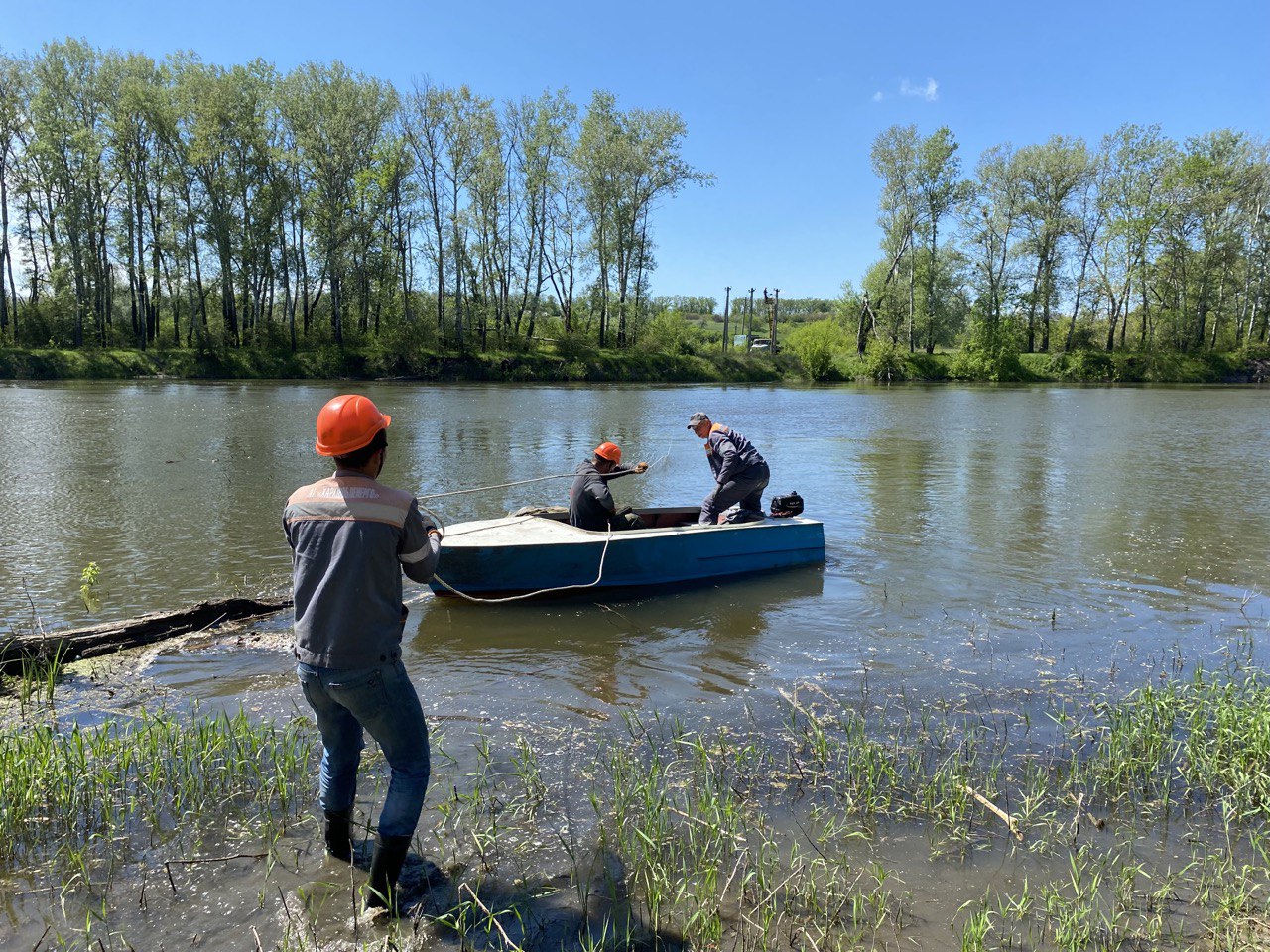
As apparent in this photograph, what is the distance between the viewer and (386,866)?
3203mm

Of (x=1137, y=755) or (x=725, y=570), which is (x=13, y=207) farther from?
(x=1137, y=755)

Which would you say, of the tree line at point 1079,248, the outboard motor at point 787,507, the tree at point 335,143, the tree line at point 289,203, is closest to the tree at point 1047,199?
the tree line at point 1079,248

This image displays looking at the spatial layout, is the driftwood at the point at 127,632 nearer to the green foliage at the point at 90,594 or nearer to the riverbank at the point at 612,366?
the green foliage at the point at 90,594

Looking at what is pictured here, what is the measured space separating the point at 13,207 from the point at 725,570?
51.5 metres

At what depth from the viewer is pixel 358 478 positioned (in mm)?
3057

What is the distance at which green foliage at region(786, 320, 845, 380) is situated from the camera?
178ft

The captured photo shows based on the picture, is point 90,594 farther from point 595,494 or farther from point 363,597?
point 363,597

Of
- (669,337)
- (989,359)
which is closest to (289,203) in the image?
(669,337)

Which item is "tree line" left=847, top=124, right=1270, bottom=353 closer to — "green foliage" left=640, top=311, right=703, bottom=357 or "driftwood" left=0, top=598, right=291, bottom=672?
"green foliage" left=640, top=311, right=703, bottom=357

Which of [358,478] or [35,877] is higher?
[358,478]

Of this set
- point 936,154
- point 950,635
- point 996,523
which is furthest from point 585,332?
point 950,635

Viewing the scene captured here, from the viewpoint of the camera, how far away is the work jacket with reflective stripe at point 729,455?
924cm

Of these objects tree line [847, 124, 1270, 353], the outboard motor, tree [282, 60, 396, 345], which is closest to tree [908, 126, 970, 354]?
tree line [847, 124, 1270, 353]

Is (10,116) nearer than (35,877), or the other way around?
(35,877)
